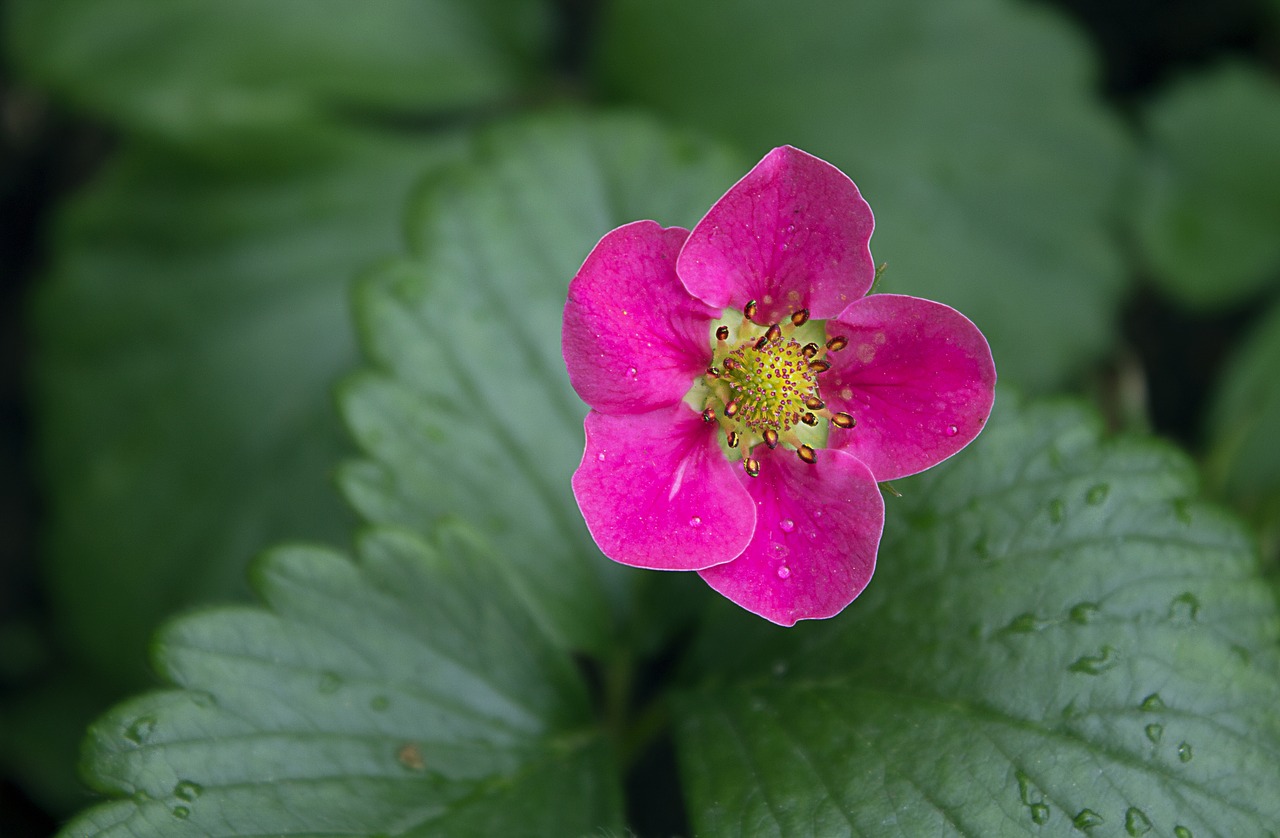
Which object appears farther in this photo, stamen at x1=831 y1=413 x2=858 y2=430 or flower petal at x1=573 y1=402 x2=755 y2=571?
stamen at x1=831 y1=413 x2=858 y2=430

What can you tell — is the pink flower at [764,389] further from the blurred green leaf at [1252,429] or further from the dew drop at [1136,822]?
the blurred green leaf at [1252,429]

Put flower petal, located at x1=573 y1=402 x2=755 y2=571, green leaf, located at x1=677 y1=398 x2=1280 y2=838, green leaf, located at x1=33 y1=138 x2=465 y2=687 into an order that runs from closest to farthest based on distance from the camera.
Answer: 1. flower petal, located at x1=573 y1=402 x2=755 y2=571
2. green leaf, located at x1=677 y1=398 x2=1280 y2=838
3. green leaf, located at x1=33 y1=138 x2=465 y2=687

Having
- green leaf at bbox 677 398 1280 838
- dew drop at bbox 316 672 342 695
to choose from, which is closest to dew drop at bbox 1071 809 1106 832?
green leaf at bbox 677 398 1280 838

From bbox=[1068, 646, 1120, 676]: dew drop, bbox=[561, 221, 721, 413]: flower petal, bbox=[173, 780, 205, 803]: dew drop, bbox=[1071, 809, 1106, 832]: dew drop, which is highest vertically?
bbox=[561, 221, 721, 413]: flower petal

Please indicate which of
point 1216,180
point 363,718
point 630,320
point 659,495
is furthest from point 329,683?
point 1216,180

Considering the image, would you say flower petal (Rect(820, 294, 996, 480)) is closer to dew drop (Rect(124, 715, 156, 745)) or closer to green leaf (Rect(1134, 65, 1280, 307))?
dew drop (Rect(124, 715, 156, 745))

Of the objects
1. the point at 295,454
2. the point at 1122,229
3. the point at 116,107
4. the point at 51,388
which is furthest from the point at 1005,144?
the point at 51,388

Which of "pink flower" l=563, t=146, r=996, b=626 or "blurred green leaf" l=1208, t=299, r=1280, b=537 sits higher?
"pink flower" l=563, t=146, r=996, b=626
